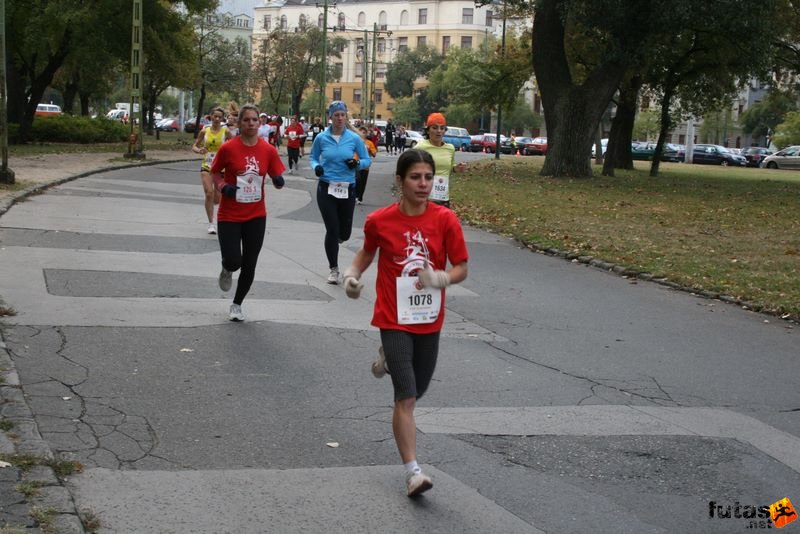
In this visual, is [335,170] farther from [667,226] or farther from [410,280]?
[667,226]

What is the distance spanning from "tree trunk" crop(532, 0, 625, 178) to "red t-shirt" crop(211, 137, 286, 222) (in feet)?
81.4

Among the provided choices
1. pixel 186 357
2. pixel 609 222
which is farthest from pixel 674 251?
pixel 186 357

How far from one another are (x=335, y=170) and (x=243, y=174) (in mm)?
2616

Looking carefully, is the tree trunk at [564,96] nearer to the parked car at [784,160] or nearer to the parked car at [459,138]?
the parked car at [784,160]

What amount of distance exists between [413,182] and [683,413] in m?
2.68

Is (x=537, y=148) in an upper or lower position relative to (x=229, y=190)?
lower

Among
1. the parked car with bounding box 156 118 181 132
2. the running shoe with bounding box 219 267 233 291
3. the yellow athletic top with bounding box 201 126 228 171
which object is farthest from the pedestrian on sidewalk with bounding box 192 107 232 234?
the parked car with bounding box 156 118 181 132

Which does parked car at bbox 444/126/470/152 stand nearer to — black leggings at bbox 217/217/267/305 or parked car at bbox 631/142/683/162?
parked car at bbox 631/142/683/162

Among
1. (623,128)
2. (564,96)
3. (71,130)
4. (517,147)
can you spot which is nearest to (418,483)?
(564,96)

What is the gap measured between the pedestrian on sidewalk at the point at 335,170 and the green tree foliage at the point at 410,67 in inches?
4293

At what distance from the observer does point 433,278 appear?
16.8ft

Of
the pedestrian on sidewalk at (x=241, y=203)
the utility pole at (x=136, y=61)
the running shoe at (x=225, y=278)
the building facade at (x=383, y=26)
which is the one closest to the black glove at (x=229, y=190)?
the pedestrian on sidewalk at (x=241, y=203)

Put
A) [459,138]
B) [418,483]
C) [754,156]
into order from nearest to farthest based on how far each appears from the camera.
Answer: [418,483] < [754,156] < [459,138]

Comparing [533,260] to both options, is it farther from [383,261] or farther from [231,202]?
[383,261]
